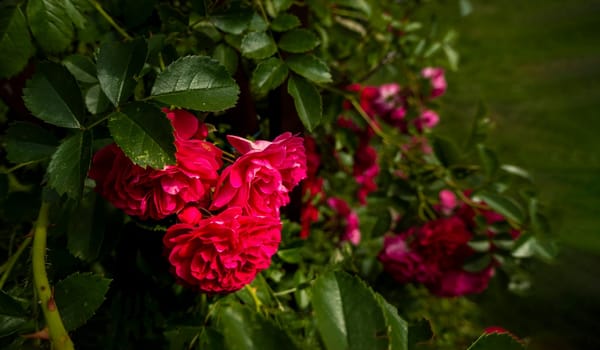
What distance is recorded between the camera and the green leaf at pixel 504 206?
1.12 m

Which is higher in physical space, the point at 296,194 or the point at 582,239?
the point at 296,194

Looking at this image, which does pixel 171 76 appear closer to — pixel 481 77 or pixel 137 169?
pixel 137 169

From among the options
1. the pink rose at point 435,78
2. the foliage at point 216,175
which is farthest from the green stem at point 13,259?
the pink rose at point 435,78

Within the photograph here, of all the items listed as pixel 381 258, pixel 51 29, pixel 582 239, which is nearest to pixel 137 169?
pixel 51 29

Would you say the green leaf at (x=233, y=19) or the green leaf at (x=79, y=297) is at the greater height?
the green leaf at (x=233, y=19)

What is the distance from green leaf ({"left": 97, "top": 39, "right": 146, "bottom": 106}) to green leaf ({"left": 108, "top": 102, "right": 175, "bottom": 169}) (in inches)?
1.8

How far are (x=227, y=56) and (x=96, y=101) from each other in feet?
0.75

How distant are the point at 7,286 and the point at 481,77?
13.3 feet

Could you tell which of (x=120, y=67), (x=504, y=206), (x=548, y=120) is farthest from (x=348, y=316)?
(x=548, y=120)

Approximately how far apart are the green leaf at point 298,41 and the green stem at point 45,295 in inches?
16.9

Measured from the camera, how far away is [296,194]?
3.60 feet

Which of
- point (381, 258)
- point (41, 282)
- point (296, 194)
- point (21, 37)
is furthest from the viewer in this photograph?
point (381, 258)

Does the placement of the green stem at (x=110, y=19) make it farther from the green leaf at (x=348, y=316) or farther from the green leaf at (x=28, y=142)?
the green leaf at (x=348, y=316)

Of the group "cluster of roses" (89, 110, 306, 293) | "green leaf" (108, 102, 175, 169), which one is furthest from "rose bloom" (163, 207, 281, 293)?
"green leaf" (108, 102, 175, 169)
